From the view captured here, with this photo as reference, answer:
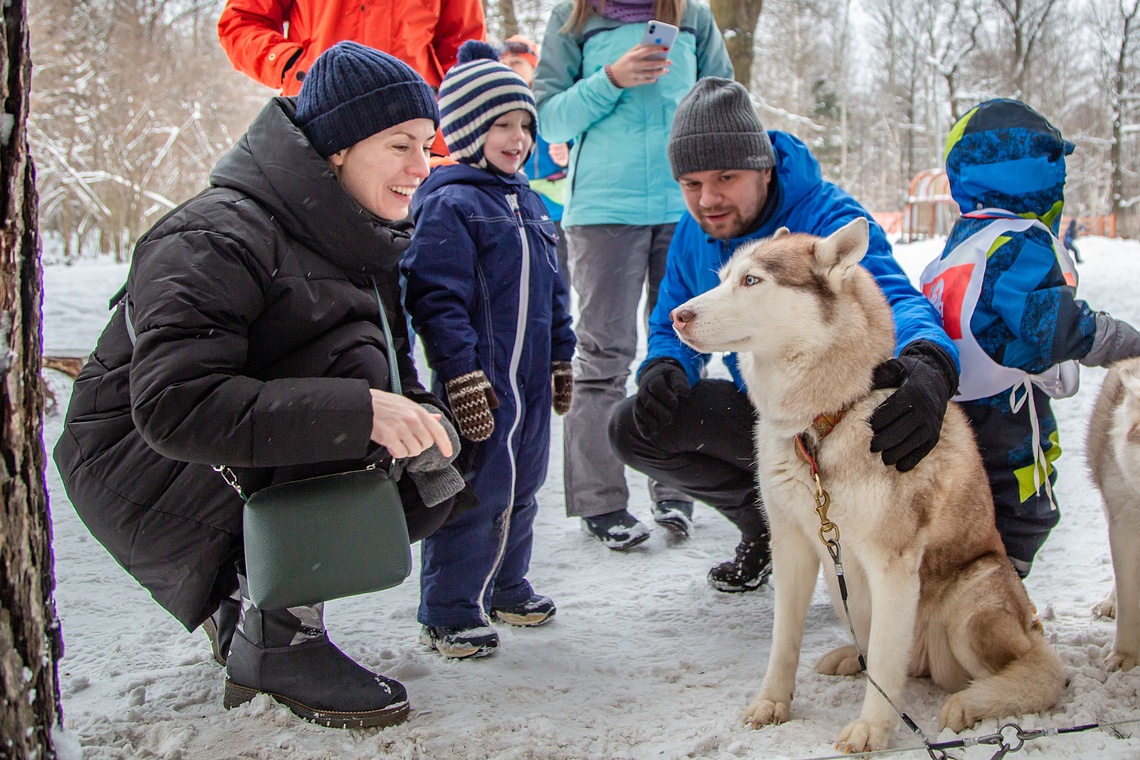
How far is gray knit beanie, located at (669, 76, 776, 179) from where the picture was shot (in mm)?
2795

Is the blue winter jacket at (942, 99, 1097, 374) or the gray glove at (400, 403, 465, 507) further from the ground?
the blue winter jacket at (942, 99, 1097, 374)

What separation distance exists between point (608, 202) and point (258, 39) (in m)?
1.56

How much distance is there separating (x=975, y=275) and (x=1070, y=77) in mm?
24154

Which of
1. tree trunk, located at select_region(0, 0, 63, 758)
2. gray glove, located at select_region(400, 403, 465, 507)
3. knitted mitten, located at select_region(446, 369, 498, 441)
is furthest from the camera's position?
knitted mitten, located at select_region(446, 369, 498, 441)

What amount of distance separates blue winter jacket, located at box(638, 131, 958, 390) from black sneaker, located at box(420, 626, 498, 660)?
1084mm

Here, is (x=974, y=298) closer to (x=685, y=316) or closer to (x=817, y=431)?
(x=817, y=431)

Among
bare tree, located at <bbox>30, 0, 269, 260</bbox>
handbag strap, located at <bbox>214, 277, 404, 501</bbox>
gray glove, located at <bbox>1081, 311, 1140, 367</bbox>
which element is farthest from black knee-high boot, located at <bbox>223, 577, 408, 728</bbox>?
bare tree, located at <bbox>30, 0, 269, 260</bbox>

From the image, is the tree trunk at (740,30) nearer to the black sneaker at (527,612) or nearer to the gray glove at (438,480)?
the black sneaker at (527,612)

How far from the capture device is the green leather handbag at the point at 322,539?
6.24ft

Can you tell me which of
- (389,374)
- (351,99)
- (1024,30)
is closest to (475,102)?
(351,99)

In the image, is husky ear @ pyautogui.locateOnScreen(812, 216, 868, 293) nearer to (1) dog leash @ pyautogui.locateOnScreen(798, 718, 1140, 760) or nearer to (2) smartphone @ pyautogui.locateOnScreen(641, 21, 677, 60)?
(1) dog leash @ pyautogui.locateOnScreen(798, 718, 1140, 760)

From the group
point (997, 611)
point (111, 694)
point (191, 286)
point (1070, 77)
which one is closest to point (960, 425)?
point (997, 611)

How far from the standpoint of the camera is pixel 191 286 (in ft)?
6.14

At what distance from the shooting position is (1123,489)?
2.45 meters
